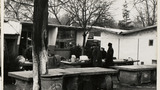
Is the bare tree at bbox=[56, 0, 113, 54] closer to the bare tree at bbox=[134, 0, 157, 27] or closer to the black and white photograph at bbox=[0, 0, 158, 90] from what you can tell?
the black and white photograph at bbox=[0, 0, 158, 90]

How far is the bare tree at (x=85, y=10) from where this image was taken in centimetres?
646

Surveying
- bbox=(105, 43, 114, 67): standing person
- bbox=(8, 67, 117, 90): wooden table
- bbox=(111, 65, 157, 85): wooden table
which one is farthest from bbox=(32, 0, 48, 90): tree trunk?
bbox=(111, 65, 157, 85): wooden table

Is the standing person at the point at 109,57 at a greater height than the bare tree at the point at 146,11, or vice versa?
the bare tree at the point at 146,11

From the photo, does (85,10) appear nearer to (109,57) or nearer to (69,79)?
(109,57)

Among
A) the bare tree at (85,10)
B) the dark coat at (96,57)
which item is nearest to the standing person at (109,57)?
the dark coat at (96,57)

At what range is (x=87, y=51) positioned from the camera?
8.04 meters

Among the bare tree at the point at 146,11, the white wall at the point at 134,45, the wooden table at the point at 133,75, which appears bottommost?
the wooden table at the point at 133,75

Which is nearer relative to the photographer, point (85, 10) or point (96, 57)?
point (96, 57)

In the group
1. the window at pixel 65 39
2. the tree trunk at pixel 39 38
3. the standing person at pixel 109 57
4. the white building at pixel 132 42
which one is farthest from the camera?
the window at pixel 65 39

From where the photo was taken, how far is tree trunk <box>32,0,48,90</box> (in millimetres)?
4402

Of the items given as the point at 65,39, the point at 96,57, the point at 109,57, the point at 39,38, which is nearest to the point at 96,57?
the point at 96,57

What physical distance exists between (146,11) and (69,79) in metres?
1.90

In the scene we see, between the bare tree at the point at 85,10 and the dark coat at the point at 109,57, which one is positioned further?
the bare tree at the point at 85,10

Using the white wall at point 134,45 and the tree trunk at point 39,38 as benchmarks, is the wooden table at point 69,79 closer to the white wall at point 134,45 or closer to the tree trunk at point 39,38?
the tree trunk at point 39,38
